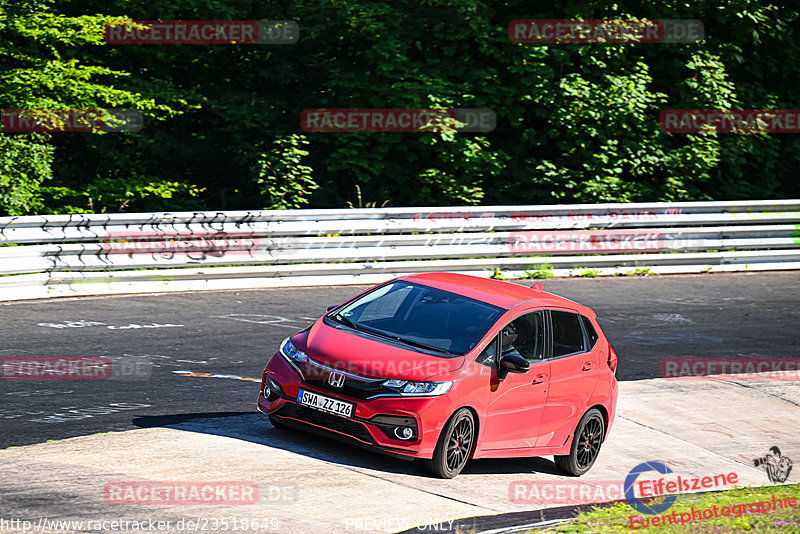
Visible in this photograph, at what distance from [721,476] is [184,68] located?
53.6ft

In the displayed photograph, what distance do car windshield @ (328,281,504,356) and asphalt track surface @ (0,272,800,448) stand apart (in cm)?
141

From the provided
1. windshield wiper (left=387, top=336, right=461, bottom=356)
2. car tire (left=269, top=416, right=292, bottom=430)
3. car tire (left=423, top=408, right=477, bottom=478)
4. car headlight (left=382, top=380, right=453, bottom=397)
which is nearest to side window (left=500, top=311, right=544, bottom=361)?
windshield wiper (left=387, top=336, right=461, bottom=356)

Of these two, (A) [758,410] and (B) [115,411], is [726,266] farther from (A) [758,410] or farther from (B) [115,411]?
(B) [115,411]

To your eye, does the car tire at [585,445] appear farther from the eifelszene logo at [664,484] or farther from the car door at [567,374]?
the eifelszene logo at [664,484]

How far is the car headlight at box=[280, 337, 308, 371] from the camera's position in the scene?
8.81 meters

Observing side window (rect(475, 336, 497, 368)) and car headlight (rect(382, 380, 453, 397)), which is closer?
car headlight (rect(382, 380, 453, 397))

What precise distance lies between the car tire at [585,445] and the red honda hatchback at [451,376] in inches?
0.4

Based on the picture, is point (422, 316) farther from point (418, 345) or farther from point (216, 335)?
point (216, 335)

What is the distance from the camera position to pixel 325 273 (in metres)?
16.8

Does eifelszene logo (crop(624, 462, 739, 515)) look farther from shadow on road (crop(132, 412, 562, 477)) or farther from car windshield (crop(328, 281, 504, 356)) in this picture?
car windshield (crop(328, 281, 504, 356))

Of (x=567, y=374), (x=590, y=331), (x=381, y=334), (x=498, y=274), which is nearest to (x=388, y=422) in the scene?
(x=381, y=334)

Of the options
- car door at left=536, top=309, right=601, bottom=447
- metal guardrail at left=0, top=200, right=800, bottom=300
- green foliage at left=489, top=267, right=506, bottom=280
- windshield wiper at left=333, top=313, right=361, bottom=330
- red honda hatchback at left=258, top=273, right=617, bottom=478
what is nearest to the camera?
red honda hatchback at left=258, top=273, right=617, bottom=478

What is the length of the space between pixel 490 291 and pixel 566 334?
2.69 feet

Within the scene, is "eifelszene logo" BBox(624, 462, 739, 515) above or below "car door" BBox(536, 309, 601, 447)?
below
